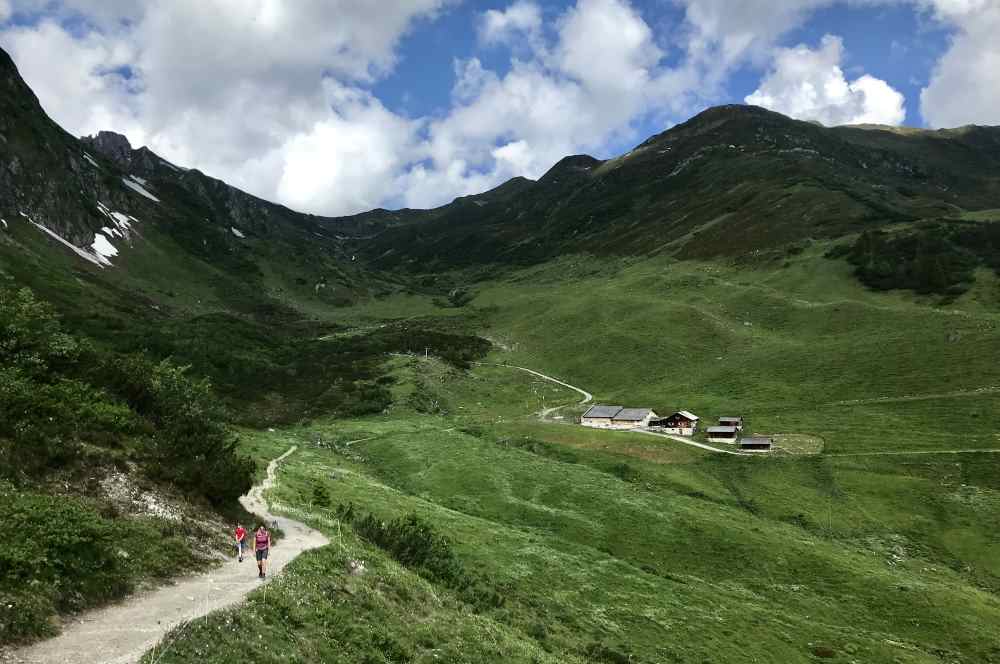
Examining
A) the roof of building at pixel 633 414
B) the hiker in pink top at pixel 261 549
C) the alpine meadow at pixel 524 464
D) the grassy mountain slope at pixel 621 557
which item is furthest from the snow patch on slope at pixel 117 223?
the hiker in pink top at pixel 261 549

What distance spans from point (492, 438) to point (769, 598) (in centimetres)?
3822

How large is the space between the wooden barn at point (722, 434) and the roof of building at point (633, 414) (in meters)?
10.5

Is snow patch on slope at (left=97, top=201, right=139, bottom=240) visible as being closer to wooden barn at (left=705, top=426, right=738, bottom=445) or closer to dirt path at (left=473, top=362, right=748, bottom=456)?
dirt path at (left=473, top=362, right=748, bottom=456)

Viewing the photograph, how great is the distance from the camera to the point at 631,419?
81750 mm

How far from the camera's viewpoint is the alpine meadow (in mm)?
17391

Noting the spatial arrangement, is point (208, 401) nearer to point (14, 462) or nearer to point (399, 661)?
point (14, 462)

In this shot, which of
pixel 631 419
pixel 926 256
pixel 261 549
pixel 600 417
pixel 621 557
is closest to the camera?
pixel 261 549

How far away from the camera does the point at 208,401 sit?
110 ft

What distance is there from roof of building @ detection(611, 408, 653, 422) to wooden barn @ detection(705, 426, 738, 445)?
10.5 metres

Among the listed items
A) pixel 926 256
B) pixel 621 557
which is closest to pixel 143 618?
pixel 621 557

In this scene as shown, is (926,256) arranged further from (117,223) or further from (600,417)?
(117,223)

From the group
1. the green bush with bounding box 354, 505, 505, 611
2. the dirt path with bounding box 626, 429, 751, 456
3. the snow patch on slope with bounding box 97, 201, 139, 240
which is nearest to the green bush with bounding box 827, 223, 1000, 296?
the dirt path with bounding box 626, 429, 751, 456

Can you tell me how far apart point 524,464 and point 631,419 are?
2984cm

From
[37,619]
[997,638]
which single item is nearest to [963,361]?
[997,638]
